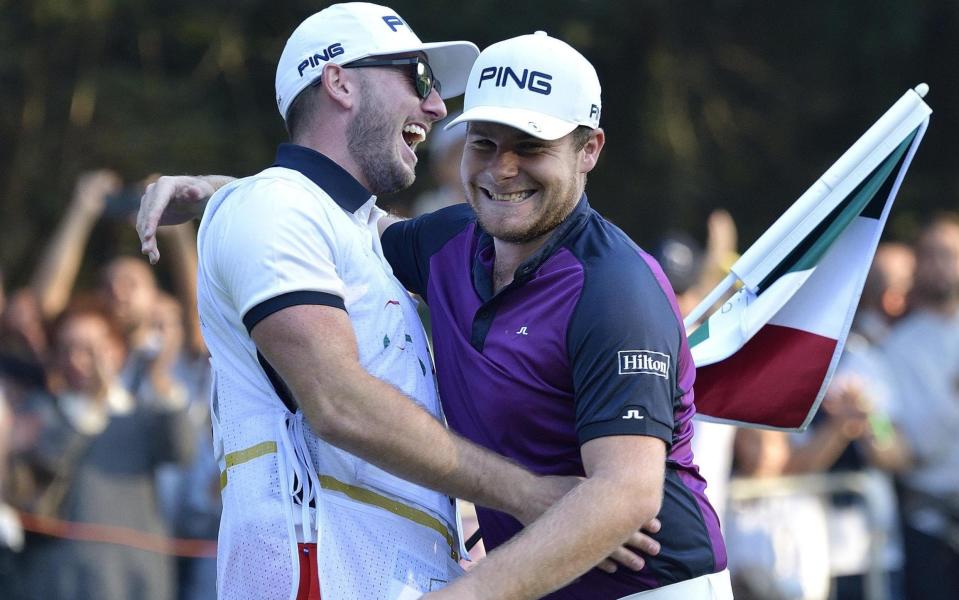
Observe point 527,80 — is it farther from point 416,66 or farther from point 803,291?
point 803,291

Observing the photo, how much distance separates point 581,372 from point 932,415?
4861mm

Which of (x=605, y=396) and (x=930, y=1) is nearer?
(x=605, y=396)

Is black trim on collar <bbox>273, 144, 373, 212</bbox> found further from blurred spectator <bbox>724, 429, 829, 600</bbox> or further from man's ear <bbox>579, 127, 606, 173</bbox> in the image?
blurred spectator <bbox>724, 429, 829, 600</bbox>

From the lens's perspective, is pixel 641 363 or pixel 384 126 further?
pixel 384 126

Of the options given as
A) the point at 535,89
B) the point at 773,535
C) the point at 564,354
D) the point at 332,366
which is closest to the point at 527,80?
the point at 535,89

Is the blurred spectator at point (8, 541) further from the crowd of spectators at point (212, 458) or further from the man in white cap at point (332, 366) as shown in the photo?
the man in white cap at point (332, 366)

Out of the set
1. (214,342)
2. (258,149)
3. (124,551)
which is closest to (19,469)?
(124,551)

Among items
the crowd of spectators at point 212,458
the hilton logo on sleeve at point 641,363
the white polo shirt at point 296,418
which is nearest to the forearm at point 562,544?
the hilton logo on sleeve at point 641,363

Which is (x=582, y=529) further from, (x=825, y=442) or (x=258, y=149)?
(x=258, y=149)

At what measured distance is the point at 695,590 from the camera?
3.62m

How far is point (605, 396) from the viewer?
11.1 feet

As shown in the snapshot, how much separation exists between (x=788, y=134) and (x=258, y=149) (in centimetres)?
475

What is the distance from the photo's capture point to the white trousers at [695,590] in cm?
358

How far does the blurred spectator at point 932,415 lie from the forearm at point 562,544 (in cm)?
491
